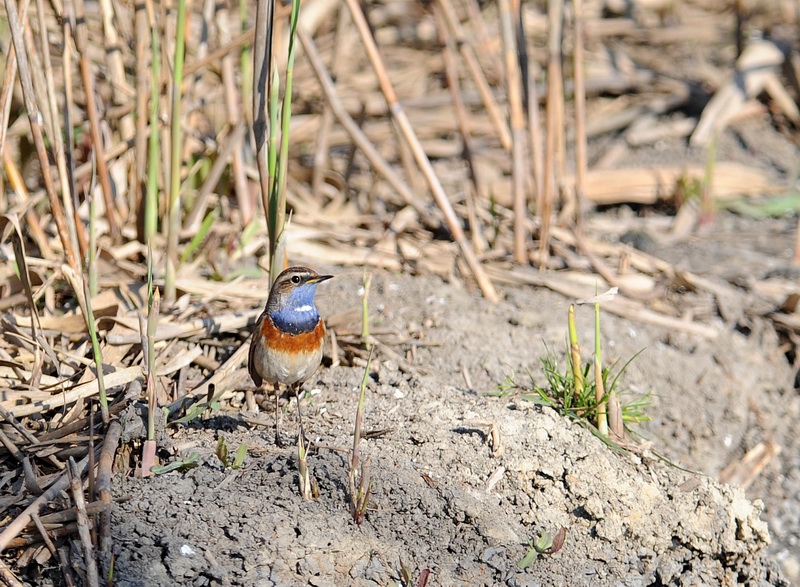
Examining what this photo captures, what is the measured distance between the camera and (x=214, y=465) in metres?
3.62

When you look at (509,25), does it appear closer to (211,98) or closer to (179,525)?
(211,98)

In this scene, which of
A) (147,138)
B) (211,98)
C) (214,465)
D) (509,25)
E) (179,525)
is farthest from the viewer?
(211,98)

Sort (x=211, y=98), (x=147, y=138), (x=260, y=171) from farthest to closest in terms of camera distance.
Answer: (x=211, y=98), (x=147, y=138), (x=260, y=171)

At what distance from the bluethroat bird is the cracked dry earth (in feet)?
0.86

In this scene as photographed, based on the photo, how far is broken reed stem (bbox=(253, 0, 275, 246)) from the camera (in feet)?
12.3

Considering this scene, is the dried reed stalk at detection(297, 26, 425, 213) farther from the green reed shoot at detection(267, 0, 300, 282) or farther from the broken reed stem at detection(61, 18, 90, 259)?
the green reed shoot at detection(267, 0, 300, 282)

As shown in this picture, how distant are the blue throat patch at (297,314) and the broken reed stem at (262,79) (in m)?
0.38

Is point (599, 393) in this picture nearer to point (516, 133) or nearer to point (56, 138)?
point (516, 133)

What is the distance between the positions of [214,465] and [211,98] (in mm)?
3031

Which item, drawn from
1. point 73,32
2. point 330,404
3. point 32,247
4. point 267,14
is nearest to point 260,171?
point 267,14

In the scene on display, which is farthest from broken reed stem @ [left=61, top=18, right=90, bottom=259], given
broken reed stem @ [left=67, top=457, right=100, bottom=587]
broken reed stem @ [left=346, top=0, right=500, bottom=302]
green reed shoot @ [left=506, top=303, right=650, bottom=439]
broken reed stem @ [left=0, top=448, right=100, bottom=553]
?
green reed shoot @ [left=506, top=303, right=650, bottom=439]

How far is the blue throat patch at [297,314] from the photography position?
3879 mm

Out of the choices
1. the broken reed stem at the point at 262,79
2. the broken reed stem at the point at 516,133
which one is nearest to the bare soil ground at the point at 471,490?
the broken reed stem at the point at 516,133

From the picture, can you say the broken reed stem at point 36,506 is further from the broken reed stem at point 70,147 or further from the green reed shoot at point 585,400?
the green reed shoot at point 585,400
